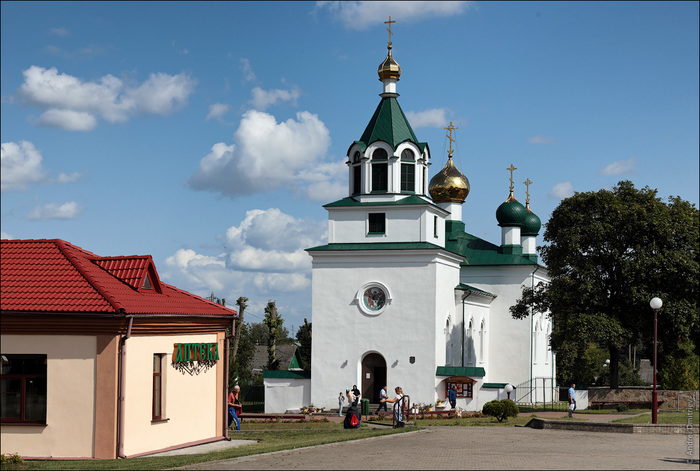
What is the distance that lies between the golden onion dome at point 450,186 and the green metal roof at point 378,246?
14448 mm

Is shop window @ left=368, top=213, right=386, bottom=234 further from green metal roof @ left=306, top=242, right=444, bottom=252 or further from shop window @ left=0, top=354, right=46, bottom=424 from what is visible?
shop window @ left=0, top=354, right=46, bottom=424

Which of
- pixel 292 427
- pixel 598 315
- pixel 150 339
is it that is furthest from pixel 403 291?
pixel 150 339

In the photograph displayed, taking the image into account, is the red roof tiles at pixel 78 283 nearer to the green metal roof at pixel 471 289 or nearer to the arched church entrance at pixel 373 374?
the arched church entrance at pixel 373 374

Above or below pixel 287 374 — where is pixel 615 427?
below

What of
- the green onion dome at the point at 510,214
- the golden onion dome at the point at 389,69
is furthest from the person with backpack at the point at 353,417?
the green onion dome at the point at 510,214

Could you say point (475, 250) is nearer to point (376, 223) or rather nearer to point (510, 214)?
point (510, 214)

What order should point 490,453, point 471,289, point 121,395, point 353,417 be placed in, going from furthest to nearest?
1. point 471,289
2. point 353,417
3. point 121,395
4. point 490,453

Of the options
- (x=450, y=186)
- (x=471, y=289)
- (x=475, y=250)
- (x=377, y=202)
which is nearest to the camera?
(x=377, y=202)

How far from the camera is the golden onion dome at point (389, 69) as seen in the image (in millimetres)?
42438

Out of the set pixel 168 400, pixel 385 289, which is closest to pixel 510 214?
pixel 385 289

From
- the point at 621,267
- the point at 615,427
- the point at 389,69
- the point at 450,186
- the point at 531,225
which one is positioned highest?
the point at 389,69

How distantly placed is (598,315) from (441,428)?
11988mm

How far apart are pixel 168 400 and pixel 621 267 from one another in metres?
22.7

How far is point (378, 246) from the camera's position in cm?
4025
